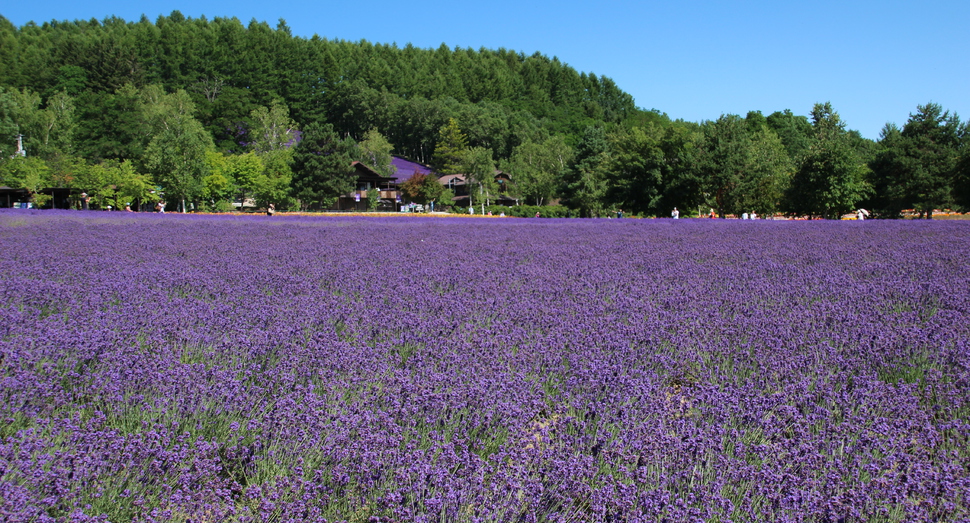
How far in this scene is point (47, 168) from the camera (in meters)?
52.4

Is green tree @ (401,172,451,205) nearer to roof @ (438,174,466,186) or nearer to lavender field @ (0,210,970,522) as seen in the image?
roof @ (438,174,466,186)

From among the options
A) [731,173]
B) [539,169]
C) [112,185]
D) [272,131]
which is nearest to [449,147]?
[539,169]

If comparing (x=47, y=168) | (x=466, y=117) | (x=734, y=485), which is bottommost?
(x=734, y=485)

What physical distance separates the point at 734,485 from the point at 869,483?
578mm

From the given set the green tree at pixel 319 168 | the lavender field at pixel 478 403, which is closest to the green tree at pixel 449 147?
the green tree at pixel 319 168

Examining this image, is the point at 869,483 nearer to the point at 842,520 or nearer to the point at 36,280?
the point at 842,520

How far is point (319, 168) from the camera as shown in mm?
60438

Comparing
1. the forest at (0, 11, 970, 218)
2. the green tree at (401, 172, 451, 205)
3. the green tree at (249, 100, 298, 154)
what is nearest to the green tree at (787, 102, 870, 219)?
the forest at (0, 11, 970, 218)

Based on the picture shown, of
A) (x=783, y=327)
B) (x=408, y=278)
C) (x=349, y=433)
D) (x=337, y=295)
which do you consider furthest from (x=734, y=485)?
(x=408, y=278)

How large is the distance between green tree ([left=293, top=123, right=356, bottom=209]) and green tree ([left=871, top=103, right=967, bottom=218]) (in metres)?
45.1

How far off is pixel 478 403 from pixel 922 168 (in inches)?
2031

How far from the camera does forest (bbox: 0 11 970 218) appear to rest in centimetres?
4616

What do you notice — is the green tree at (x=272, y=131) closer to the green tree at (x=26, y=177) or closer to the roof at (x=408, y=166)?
the roof at (x=408, y=166)

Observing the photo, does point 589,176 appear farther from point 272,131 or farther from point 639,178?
point 272,131
